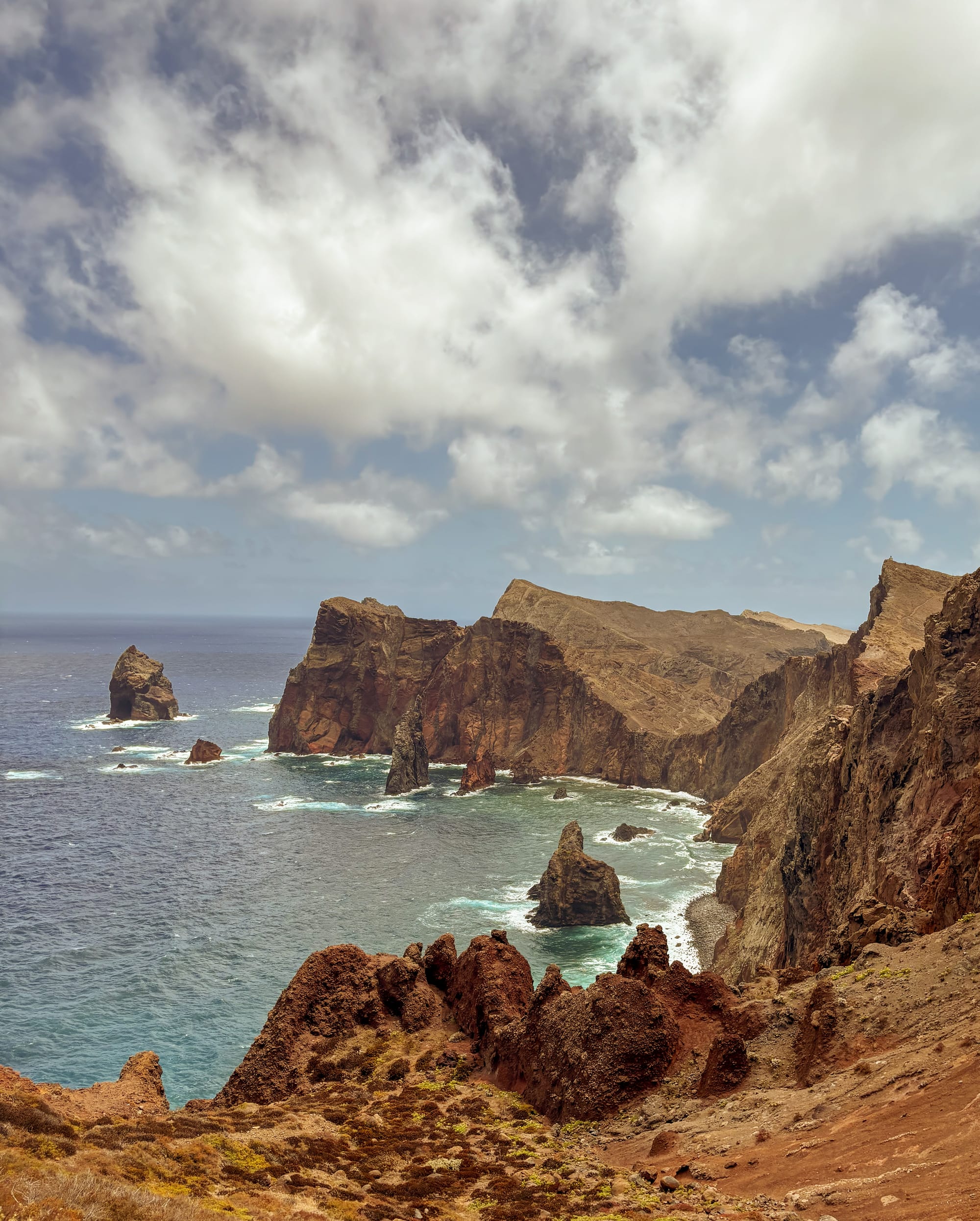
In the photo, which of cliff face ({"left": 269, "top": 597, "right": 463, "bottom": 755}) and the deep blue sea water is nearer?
the deep blue sea water

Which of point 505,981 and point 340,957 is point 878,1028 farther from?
point 340,957

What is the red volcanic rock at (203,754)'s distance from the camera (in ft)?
495

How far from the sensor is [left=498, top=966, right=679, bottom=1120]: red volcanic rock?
27062 mm

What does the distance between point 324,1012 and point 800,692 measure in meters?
91.3

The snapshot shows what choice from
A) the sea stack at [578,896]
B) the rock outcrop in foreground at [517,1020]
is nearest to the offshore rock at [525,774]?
the sea stack at [578,896]

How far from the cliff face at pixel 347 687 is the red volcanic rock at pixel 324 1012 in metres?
136

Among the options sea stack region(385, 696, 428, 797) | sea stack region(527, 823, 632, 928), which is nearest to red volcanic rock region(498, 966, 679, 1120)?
sea stack region(527, 823, 632, 928)

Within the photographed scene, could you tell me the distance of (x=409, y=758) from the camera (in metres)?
138

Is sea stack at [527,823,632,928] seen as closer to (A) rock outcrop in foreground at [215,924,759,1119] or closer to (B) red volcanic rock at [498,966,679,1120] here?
(A) rock outcrop in foreground at [215,924,759,1119]

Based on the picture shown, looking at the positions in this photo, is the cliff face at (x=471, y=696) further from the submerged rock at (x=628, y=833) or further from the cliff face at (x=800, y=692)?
the submerged rock at (x=628, y=833)

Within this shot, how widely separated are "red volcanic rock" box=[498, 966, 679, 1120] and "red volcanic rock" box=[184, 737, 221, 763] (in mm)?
134797

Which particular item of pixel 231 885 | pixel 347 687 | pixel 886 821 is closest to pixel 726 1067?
pixel 886 821

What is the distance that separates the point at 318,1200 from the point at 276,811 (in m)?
103

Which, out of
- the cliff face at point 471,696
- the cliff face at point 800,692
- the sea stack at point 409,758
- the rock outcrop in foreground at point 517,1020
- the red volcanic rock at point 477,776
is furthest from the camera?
the cliff face at point 471,696
